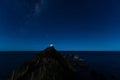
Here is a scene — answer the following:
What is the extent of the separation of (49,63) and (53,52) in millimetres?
10261

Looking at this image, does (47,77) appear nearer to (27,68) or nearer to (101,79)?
(27,68)

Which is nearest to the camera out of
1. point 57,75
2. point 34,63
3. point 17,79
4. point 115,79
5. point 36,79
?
point 36,79

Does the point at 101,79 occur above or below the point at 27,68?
below

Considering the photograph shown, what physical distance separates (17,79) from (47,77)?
935 cm

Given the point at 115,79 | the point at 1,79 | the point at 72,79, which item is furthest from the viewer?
the point at 115,79

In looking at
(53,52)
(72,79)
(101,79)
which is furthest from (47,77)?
(101,79)

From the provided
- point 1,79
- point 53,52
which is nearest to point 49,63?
point 53,52

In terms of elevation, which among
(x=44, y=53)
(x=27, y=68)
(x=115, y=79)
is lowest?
(x=115, y=79)

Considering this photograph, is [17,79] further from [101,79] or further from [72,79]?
[101,79]

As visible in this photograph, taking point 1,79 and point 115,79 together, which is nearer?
point 1,79

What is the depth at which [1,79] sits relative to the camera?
5684 centimetres

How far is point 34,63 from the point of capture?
47.8 meters

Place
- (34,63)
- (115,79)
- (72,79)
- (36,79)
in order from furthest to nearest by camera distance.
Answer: (115,79) < (34,63) < (72,79) < (36,79)

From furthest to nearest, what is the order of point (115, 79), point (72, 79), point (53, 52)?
Answer: point (115, 79), point (53, 52), point (72, 79)
